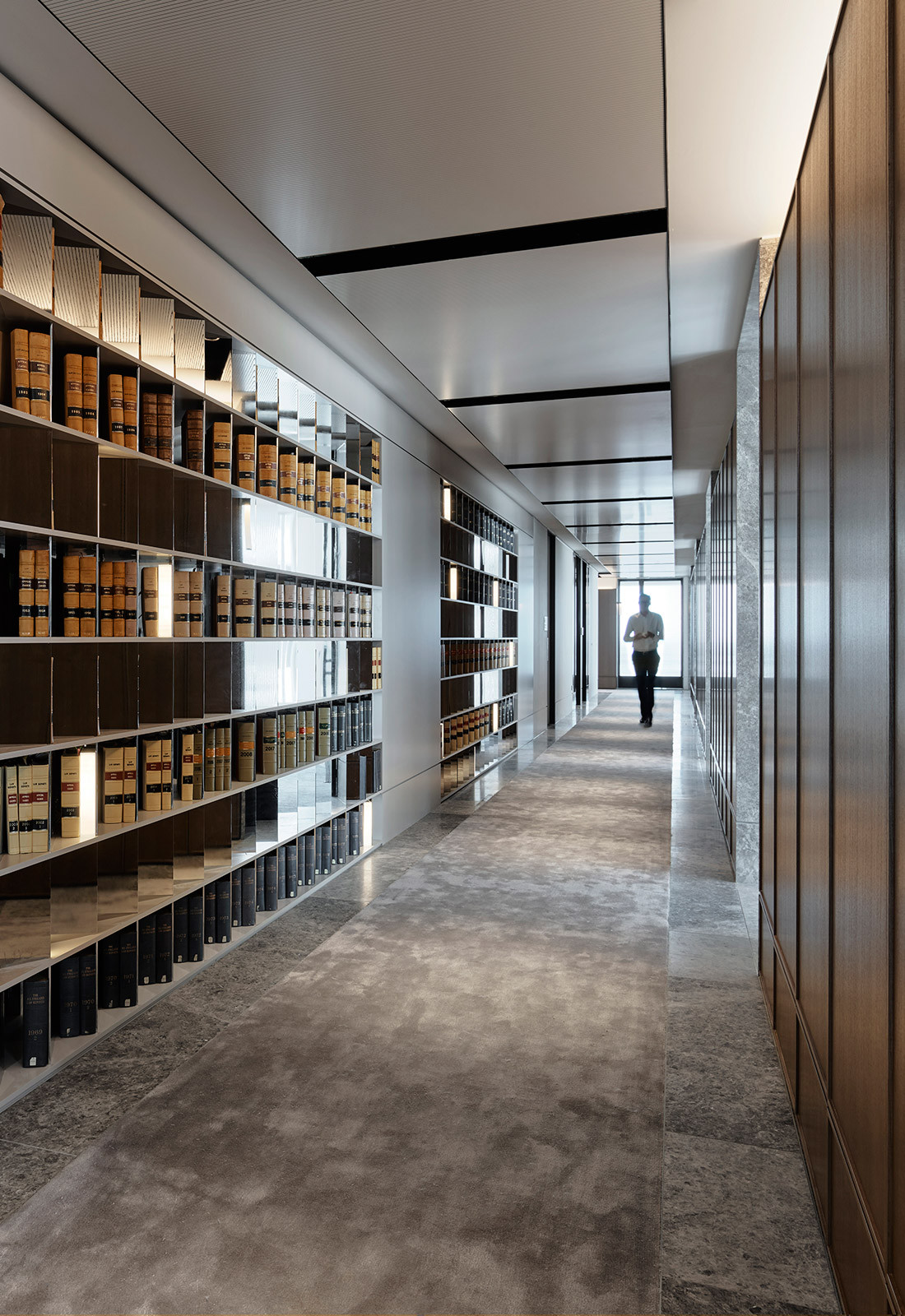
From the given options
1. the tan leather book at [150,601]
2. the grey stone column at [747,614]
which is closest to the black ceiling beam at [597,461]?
the grey stone column at [747,614]

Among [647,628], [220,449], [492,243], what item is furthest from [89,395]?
[647,628]

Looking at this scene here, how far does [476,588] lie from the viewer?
8.65m

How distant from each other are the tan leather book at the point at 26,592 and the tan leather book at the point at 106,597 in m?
0.38

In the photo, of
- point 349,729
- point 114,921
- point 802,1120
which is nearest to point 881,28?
point 802,1120

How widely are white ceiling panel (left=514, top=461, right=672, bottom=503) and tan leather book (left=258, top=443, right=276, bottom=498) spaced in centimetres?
456

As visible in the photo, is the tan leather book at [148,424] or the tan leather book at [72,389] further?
the tan leather book at [148,424]

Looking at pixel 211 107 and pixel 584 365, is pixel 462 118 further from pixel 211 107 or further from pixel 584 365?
pixel 584 365

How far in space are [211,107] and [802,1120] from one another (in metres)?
3.40

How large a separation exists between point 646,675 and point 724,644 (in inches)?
276

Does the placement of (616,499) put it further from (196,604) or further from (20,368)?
(20,368)

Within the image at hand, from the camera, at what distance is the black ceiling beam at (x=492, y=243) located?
3.40 m

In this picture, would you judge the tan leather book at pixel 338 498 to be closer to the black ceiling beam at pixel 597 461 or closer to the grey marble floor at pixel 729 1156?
the grey marble floor at pixel 729 1156

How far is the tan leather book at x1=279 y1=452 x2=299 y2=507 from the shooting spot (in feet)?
14.2

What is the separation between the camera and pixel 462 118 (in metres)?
Result: 2.70
